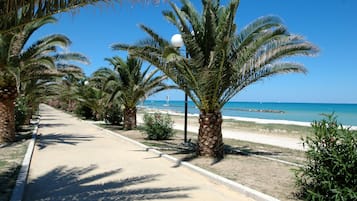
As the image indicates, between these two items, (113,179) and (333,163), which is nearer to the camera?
(333,163)

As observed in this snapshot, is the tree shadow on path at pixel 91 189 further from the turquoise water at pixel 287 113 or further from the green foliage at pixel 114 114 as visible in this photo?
the green foliage at pixel 114 114

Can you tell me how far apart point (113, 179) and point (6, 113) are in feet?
25.4

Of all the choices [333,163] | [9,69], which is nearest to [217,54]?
[333,163]

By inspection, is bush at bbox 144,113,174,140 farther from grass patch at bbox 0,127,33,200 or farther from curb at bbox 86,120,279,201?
curb at bbox 86,120,279,201

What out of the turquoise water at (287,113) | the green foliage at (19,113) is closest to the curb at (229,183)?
the turquoise water at (287,113)

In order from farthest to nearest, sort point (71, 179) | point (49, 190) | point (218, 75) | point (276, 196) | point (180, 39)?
point (180, 39), point (218, 75), point (71, 179), point (49, 190), point (276, 196)

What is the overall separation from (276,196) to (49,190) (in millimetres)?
4023

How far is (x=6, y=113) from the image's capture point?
1335 cm

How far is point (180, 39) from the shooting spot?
10617 millimetres

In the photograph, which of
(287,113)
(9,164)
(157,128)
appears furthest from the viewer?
(287,113)

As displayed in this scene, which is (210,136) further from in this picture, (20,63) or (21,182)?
(20,63)

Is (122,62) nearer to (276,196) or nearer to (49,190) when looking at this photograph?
(49,190)

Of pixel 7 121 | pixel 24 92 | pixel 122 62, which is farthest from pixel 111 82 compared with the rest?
pixel 7 121

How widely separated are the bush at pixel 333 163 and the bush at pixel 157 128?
10.1m
